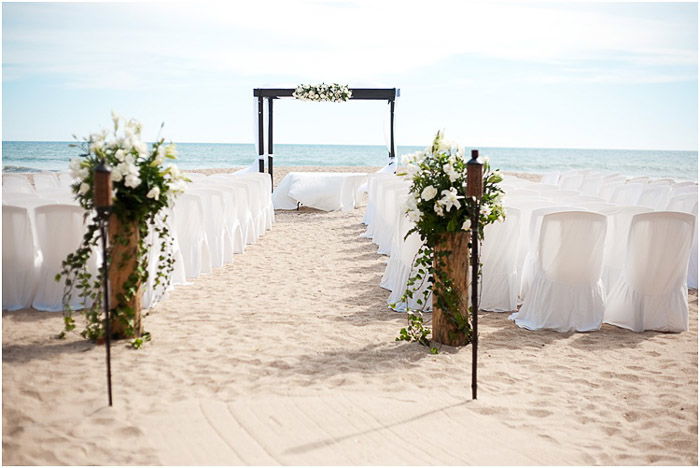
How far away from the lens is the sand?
9.59 feet

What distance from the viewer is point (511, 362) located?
13.6ft

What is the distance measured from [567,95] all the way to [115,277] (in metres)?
41.2

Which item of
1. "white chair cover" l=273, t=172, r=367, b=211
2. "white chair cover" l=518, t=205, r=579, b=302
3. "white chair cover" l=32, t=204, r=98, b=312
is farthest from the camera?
"white chair cover" l=273, t=172, r=367, b=211

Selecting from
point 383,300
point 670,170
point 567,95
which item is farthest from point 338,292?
point 567,95

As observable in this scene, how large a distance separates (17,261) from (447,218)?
124 inches

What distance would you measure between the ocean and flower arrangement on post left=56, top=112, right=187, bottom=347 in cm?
2871

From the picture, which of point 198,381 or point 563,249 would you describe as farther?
point 563,249

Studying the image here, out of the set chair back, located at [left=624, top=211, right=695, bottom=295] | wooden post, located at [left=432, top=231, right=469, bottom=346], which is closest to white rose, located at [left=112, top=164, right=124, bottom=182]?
wooden post, located at [left=432, top=231, right=469, bottom=346]

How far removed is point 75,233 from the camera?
4.89 metres

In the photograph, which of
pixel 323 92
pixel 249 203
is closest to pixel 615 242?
pixel 249 203

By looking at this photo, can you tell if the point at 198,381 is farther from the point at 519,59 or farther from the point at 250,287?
Answer: the point at 519,59

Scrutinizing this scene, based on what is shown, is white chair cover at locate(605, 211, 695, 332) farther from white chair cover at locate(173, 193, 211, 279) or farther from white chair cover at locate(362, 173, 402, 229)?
white chair cover at locate(362, 173, 402, 229)

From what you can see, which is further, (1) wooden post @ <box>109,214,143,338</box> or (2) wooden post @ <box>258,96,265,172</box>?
(2) wooden post @ <box>258,96,265,172</box>

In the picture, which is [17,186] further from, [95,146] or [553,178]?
[553,178]
